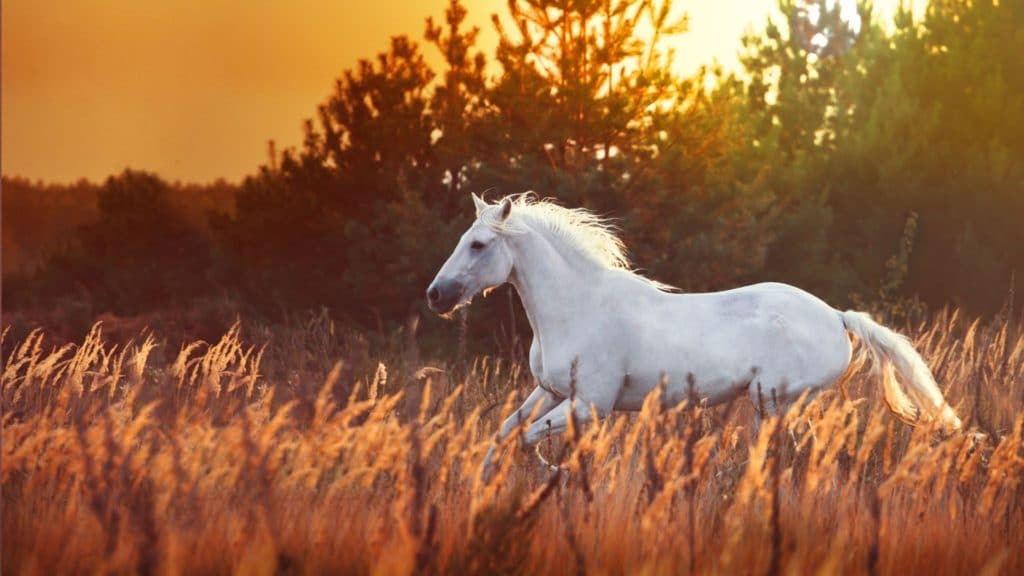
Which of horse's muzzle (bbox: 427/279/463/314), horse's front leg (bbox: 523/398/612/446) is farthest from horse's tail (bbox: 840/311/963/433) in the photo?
horse's muzzle (bbox: 427/279/463/314)

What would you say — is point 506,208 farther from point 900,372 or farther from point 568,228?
point 900,372

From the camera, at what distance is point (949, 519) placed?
4.35 meters

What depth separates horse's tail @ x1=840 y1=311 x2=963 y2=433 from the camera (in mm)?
6566

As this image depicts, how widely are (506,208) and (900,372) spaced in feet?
7.91

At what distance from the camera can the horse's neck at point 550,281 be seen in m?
6.30

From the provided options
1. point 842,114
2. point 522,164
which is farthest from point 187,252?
point 842,114

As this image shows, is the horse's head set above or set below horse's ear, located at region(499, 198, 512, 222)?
below

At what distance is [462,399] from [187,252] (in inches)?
570

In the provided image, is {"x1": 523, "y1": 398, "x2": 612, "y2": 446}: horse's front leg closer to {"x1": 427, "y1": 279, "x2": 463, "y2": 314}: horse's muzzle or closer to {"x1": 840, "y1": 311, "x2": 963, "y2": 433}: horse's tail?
{"x1": 427, "y1": 279, "x2": 463, "y2": 314}: horse's muzzle

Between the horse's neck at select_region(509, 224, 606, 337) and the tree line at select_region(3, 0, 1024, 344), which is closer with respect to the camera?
the horse's neck at select_region(509, 224, 606, 337)

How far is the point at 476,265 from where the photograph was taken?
244 inches

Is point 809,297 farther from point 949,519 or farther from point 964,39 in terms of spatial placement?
point 964,39

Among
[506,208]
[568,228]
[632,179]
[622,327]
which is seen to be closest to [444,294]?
[506,208]

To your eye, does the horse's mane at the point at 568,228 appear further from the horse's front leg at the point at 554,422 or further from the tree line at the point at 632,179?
the tree line at the point at 632,179
